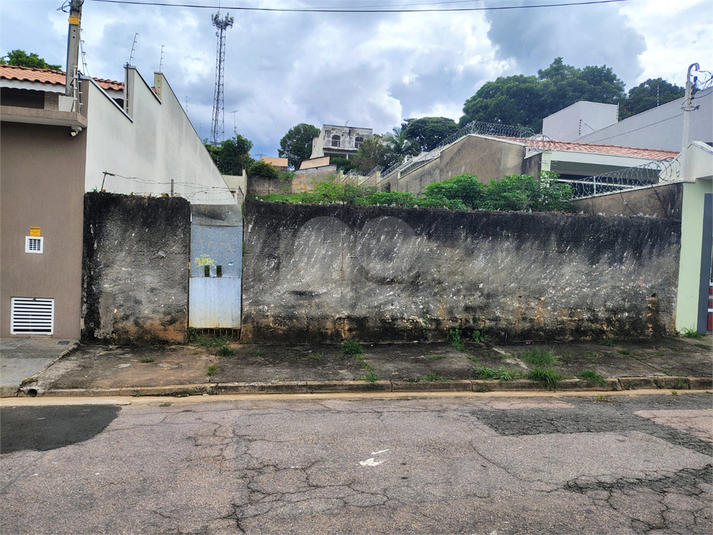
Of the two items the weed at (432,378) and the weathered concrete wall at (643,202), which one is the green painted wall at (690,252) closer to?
the weathered concrete wall at (643,202)

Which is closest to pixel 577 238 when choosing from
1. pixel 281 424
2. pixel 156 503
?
pixel 281 424

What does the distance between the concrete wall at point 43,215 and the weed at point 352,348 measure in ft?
14.2

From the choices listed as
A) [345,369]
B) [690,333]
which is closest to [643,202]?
[690,333]

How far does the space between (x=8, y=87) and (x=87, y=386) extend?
5541mm

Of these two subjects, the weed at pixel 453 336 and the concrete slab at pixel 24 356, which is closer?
the concrete slab at pixel 24 356

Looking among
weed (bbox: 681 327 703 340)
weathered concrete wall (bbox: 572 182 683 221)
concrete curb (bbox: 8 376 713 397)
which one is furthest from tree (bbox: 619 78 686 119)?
concrete curb (bbox: 8 376 713 397)

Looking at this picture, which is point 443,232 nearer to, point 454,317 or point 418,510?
point 454,317

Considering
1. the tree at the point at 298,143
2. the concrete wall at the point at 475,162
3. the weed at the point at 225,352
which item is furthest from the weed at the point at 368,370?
the tree at the point at 298,143

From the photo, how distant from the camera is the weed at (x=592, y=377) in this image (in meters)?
6.93

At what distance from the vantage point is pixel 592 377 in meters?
7.01

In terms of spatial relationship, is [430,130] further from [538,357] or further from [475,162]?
[538,357]

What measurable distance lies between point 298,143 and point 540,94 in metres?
28.4

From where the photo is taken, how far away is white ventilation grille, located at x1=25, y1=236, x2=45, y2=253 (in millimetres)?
7492

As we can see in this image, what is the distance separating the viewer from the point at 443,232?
8719 millimetres
